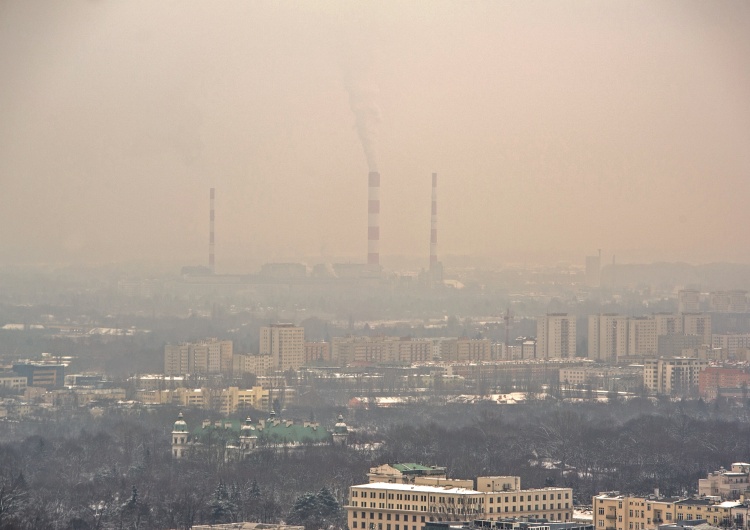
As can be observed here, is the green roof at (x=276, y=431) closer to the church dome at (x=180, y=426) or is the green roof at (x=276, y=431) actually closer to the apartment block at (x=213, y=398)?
the church dome at (x=180, y=426)

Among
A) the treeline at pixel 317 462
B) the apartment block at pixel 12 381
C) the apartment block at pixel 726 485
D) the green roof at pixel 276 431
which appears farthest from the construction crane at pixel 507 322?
the apartment block at pixel 726 485

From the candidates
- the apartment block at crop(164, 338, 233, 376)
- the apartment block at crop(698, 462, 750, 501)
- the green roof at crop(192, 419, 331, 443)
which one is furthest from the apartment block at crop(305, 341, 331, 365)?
the apartment block at crop(698, 462, 750, 501)

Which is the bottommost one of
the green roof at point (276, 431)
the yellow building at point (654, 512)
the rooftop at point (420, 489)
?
the green roof at point (276, 431)

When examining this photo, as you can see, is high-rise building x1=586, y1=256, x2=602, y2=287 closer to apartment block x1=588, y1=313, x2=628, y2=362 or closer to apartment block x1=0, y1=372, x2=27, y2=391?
apartment block x1=588, y1=313, x2=628, y2=362

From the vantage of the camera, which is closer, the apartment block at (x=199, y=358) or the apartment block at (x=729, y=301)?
the apartment block at (x=199, y=358)

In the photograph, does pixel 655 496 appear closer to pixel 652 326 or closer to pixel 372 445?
pixel 372 445

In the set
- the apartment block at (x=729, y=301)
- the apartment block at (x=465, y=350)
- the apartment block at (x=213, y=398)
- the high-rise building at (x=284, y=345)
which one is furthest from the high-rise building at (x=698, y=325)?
the apartment block at (x=213, y=398)

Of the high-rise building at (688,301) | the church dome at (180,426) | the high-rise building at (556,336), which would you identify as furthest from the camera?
the high-rise building at (688,301)

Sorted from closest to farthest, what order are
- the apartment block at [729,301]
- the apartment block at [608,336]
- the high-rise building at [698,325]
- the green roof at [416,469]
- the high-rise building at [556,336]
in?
1. the green roof at [416,469]
2. the apartment block at [608,336]
3. the apartment block at [729,301]
4. the high-rise building at [556,336]
5. the high-rise building at [698,325]

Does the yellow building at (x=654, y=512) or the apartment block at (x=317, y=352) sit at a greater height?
the yellow building at (x=654, y=512)
